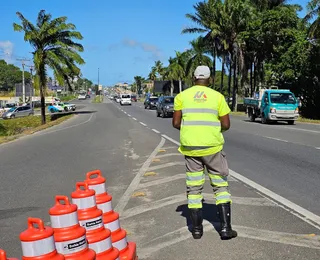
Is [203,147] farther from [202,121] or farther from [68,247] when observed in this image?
[68,247]

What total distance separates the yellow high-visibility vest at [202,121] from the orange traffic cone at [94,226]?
1589 millimetres

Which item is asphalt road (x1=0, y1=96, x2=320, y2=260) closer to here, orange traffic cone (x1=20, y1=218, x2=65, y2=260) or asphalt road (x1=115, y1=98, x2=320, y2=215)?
asphalt road (x1=115, y1=98, x2=320, y2=215)

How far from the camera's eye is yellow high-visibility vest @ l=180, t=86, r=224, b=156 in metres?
4.70

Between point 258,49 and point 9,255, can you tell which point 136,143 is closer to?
point 9,255

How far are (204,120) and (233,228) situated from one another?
Result: 1.42m

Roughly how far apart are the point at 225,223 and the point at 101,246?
5.90 ft

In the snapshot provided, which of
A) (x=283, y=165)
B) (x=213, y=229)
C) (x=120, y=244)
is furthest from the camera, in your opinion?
(x=283, y=165)

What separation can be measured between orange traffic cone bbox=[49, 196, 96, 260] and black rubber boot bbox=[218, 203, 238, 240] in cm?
206

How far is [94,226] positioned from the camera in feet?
11.2

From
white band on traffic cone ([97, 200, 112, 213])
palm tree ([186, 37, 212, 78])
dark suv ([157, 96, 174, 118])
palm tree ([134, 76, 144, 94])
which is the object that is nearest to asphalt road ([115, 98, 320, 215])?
white band on traffic cone ([97, 200, 112, 213])

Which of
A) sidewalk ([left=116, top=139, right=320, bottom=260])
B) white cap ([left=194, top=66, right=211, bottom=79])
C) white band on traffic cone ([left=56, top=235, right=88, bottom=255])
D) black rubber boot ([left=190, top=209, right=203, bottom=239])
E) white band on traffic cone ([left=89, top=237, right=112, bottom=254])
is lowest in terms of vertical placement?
sidewalk ([left=116, top=139, right=320, bottom=260])

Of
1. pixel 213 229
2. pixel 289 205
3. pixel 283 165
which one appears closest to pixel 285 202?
pixel 289 205

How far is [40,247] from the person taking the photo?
2.57m

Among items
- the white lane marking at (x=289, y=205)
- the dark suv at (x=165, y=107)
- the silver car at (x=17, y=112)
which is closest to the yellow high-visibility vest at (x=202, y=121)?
the white lane marking at (x=289, y=205)
